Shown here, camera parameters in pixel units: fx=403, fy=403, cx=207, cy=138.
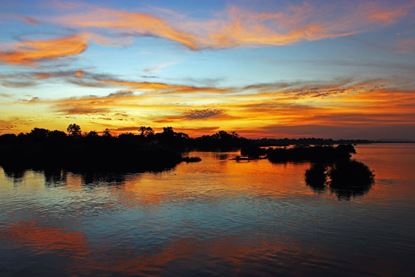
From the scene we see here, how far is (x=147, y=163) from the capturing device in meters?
95.1

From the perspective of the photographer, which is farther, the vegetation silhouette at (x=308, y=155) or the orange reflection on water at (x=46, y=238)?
the vegetation silhouette at (x=308, y=155)

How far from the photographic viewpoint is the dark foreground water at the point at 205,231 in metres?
21.6

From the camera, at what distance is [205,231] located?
95.6 ft

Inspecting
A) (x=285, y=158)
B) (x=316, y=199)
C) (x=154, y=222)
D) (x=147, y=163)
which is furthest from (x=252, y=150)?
(x=154, y=222)

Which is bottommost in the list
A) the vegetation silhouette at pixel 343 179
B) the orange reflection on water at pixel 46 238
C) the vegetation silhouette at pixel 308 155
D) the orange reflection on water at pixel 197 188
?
the orange reflection on water at pixel 46 238

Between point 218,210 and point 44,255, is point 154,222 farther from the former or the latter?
point 44,255

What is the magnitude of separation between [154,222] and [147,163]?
64.0 m

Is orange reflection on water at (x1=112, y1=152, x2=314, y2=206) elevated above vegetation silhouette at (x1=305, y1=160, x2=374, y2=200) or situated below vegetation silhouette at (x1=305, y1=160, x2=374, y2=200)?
below

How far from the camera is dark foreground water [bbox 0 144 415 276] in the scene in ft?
71.0

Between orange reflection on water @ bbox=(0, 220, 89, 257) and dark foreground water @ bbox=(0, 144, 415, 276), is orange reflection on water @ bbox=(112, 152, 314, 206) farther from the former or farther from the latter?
orange reflection on water @ bbox=(0, 220, 89, 257)

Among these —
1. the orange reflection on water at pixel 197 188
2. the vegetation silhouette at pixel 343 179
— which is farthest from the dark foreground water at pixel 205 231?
the vegetation silhouette at pixel 343 179

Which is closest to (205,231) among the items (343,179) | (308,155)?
(343,179)

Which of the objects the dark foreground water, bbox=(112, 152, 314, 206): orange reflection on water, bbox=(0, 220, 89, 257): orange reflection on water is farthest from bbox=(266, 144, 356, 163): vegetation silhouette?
bbox=(0, 220, 89, 257): orange reflection on water

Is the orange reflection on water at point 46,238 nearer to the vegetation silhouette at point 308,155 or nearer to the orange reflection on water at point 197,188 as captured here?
the orange reflection on water at point 197,188
